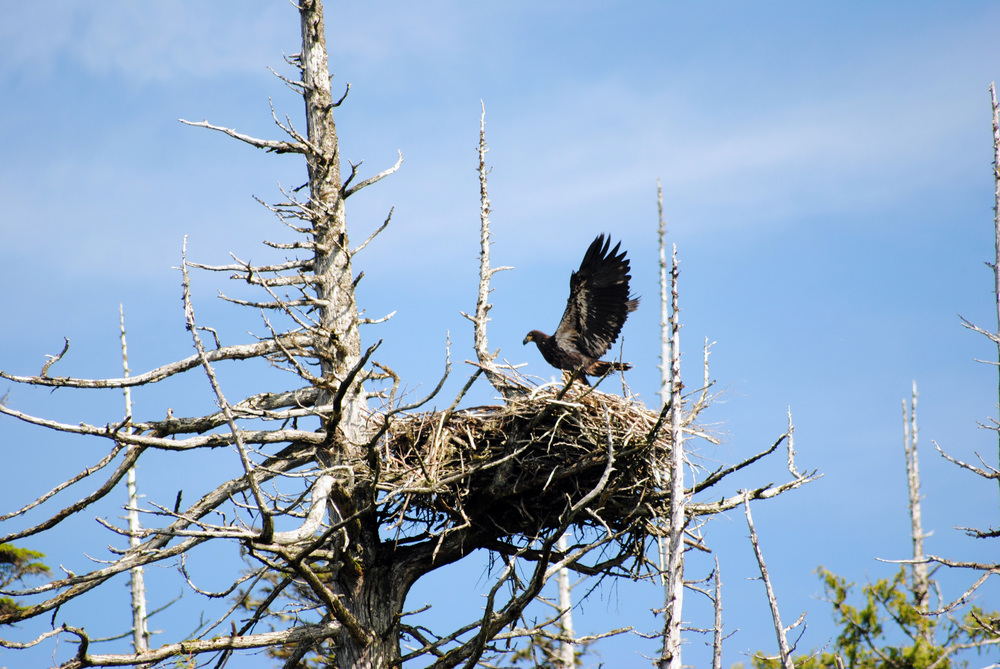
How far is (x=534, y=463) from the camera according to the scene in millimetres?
7344

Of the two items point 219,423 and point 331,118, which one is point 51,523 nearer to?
point 219,423

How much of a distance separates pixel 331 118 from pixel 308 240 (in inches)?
53.7

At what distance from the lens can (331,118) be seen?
9219mm

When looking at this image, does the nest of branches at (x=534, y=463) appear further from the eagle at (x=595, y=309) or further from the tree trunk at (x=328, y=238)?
the eagle at (x=595, y=309)

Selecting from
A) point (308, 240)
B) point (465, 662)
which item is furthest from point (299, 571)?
point (308, 240)

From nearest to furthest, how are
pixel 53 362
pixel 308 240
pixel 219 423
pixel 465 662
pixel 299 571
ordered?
pixel 299 571 → pixel 53 362 → pixel 465 662 → pixel 219 423 → pixel 308 240

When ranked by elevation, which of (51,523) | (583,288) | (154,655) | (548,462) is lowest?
(154,655)

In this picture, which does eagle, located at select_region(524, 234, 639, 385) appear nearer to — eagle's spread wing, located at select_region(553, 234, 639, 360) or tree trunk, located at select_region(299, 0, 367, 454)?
eagle's spread wing, located at select_region(553, 234, 639, 360)

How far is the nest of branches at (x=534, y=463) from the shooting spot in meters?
Answer: 6.95

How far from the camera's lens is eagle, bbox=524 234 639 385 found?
8797 millimetres

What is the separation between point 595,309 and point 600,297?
0.49 feet

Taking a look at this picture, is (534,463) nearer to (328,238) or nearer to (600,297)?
(600,297)

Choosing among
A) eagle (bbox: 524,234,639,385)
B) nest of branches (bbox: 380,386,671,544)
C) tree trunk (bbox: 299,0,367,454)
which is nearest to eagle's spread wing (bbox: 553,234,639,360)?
eagle (bbox: 524,234,639,385)

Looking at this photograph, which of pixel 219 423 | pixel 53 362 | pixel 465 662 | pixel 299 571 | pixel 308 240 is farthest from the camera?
pixel 308 240
